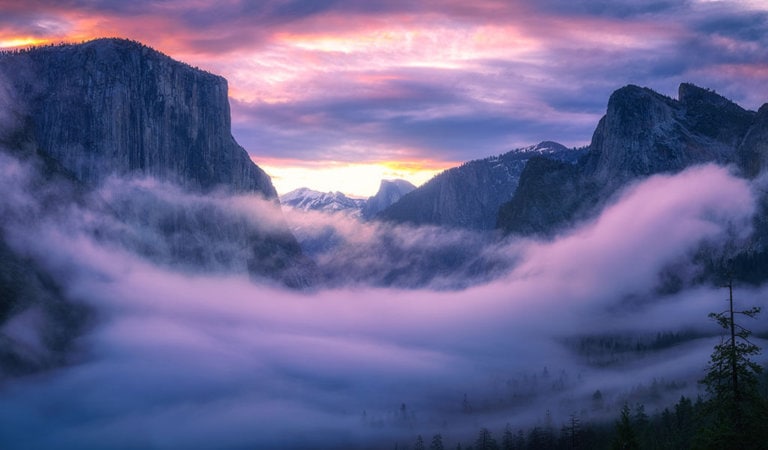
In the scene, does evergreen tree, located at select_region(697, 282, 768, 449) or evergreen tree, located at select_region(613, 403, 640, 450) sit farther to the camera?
evergreen tree, located at select_region(613, 403, 640, 450)

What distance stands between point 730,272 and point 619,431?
732 inches

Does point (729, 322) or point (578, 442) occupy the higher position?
point (729, 322)

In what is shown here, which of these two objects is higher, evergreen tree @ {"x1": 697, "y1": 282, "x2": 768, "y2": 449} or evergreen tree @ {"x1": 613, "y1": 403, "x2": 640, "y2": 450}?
evergreen tree @ {"x1": 697, "y1": 282, "x2": 768, "y2": 449}

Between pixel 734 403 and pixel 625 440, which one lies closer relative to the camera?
pixel 734 403

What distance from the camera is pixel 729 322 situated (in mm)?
46562

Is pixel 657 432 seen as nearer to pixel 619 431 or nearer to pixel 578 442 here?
pixel 578 442

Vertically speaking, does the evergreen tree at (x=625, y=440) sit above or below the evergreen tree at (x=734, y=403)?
below

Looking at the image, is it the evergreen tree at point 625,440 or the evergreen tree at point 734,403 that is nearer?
the evergreen tree at point 734,403

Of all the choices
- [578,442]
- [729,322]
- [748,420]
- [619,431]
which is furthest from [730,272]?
[578,442]

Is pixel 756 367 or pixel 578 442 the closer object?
pixel 756 367

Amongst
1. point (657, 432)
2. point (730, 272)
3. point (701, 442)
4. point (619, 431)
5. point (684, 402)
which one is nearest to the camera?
point (730, 272)

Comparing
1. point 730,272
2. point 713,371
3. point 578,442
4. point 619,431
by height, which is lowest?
point 578,442

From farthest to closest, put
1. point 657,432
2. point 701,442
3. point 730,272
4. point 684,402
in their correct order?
1. point 684,402
2. point 657,432
3. point 701,442
4. point 730,272

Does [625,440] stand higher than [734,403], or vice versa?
[734,403]
